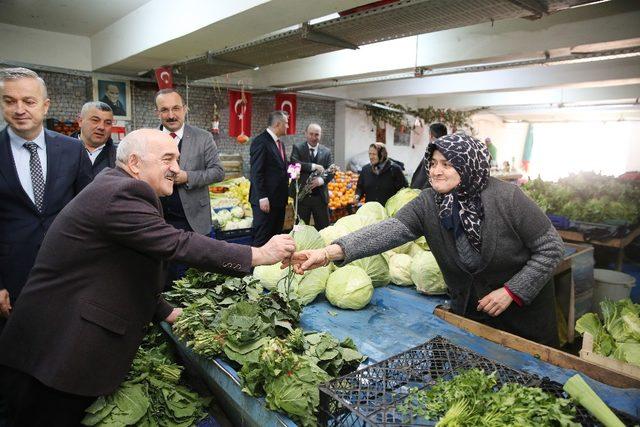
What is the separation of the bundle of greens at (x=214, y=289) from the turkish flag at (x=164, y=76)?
163 inches

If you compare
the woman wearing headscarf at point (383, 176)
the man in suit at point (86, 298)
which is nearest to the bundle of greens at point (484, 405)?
the man in suit at point (86, 298)

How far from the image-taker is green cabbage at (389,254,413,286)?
2900 mm

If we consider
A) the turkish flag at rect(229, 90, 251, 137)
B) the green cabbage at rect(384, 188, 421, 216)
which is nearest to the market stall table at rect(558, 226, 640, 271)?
the green cabbage at rect(384, 188, 421, 216)

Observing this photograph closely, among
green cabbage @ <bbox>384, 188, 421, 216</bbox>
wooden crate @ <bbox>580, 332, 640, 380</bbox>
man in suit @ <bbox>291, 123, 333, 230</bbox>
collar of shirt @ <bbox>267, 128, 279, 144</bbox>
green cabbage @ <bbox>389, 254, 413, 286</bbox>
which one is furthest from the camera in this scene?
man in suit @ <bbox>291, 123, 333, 230</bbox>

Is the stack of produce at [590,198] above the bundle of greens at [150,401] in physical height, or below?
above

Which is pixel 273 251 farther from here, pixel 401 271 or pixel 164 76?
pixel 164 76

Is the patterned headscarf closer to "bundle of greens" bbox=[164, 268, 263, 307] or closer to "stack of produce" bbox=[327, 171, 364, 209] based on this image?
"bundle of greens" bbox=[164, 268, 263, 307]

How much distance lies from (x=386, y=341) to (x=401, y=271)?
910 millimetres

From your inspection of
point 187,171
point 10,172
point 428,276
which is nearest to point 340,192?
point 187,171

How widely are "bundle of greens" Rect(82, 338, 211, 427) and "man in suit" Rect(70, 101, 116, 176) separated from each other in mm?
1863

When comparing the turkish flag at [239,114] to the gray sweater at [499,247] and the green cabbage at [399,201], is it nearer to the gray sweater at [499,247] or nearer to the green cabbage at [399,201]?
the green cabbage at [399,201]

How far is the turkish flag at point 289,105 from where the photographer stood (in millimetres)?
8656

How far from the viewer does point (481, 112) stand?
15.3 m

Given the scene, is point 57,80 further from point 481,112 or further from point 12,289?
point 481,112
